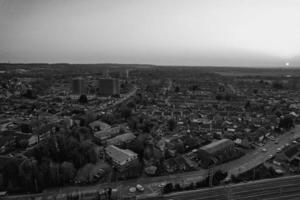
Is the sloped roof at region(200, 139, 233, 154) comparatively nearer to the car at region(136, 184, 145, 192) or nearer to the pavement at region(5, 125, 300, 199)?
the pavement at region(5, 125, 300, 199)

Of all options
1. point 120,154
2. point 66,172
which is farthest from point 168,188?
point 66,172

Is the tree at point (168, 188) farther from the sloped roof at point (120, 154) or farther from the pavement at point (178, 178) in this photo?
the sloped roof at point (120, 154)

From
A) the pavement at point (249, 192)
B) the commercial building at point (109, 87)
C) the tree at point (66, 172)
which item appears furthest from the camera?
the commercial building at point (109, 87)

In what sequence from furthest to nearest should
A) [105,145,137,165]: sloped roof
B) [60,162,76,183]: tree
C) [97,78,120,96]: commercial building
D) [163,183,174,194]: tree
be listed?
[97,78,120,96]: commercial building < [105,145,137,165]: sloped roof < [60,162,76,183]: tree < [163,183,174,194]: tree

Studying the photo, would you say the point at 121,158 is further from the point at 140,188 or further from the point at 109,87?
the point at 109,87

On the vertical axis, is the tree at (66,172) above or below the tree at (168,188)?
above

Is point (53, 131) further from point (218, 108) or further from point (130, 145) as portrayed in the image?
point (218, 108)

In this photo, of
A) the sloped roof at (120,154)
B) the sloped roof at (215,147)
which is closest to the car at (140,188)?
the sloped roof at (120,154)

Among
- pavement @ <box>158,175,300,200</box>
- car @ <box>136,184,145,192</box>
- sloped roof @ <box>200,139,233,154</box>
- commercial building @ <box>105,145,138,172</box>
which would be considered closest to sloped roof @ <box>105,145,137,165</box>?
commercial building @ <box>105,145,138,172</box>

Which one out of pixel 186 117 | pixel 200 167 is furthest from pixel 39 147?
pixel 186 117
